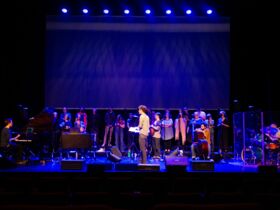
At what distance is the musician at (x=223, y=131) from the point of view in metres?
16.2

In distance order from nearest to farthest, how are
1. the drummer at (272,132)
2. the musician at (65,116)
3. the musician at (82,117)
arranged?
the drummer at (272,132) → the musician at (65,116) → the musician at (82,117)

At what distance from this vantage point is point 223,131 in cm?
1658

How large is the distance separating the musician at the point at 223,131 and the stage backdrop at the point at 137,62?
5.36 ft

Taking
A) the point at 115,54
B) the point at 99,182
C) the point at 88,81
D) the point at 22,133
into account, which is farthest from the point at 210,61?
the point at 99,182

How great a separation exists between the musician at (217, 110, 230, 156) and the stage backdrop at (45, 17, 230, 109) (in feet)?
5.36

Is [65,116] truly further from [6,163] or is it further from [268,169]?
[268,169]

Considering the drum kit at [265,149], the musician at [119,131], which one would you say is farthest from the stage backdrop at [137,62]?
the drum kit at [265,149]

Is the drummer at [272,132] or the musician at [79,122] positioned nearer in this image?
the drummer at [272,132]

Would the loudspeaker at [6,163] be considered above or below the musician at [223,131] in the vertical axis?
below

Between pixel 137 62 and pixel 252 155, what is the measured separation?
25.9 ft

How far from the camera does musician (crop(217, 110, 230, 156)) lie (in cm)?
1622

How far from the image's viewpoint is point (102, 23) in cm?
1806

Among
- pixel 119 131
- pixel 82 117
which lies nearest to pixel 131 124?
pixel 119 131

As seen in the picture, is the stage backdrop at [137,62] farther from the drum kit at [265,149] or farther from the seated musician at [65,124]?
the drum kit at [265,149]
